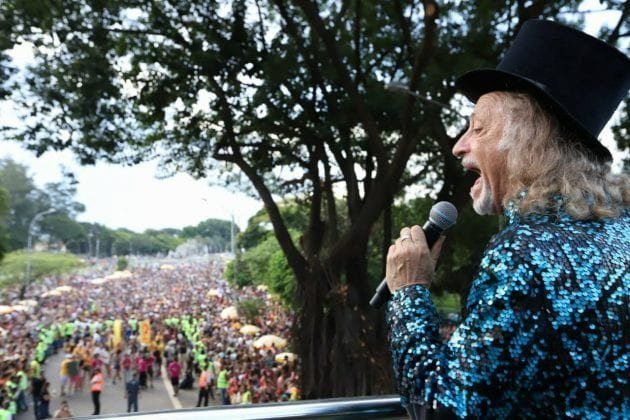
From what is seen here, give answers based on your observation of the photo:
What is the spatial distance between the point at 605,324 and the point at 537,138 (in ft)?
1.24

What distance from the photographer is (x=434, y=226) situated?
1419 mm

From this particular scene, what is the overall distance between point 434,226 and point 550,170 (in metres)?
0.41

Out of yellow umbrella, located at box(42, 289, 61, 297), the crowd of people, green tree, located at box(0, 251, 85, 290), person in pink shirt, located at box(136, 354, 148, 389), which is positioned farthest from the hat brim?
yellow umbrella, located at box(42, 289, 61, 297)

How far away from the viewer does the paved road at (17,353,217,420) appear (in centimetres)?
1353

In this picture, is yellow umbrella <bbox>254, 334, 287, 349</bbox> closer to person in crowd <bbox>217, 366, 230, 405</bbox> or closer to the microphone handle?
person in crowd <bbox>217, 366, 230, 405</bbox>

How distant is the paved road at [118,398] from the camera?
1353cm

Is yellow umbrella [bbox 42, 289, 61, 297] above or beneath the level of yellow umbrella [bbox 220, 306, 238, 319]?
above

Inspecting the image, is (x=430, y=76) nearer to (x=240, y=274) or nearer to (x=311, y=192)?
(x=311, y=192)

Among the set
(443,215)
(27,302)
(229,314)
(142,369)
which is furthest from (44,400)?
(27,302)

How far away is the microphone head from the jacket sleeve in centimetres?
52

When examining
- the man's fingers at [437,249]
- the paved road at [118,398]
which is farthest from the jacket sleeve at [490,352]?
the paved road at [118,398]

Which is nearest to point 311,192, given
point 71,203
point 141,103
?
point 141,103

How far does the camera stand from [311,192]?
37.0 feet

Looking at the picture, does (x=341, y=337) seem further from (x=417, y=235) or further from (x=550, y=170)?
(x=550, y=170)
